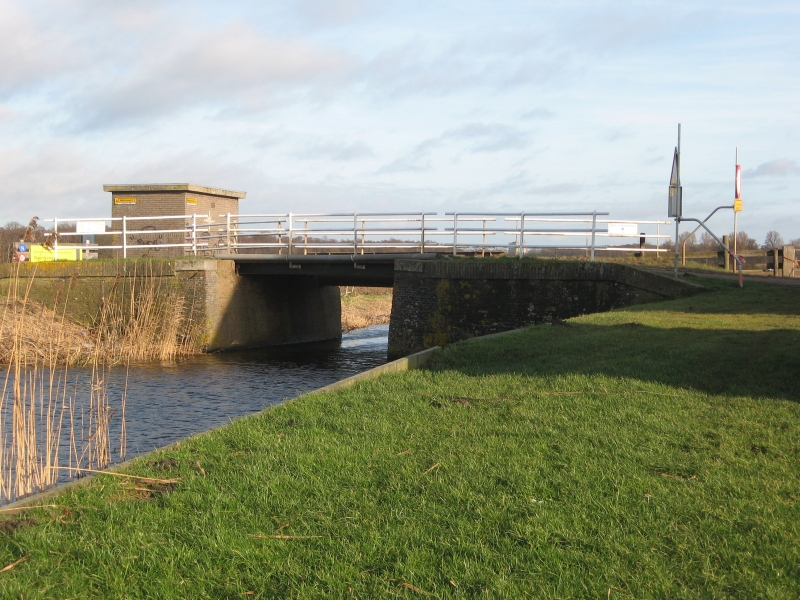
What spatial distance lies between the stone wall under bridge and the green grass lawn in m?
9.44

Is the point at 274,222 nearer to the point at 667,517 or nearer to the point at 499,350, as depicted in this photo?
the point at 499,350

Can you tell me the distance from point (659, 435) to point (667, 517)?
5.79 feet

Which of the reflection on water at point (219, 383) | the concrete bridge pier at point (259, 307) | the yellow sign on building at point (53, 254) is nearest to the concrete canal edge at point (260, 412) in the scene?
the reflection on water at point (219, 383)

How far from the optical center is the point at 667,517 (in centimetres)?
454

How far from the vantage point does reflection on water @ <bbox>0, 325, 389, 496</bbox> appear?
35.2ft

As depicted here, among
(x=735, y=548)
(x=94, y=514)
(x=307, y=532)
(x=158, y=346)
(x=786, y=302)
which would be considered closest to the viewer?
(x=735, y=548)

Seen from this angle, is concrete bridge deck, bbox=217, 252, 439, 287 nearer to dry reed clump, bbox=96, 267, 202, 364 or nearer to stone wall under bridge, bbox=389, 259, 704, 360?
stone wall under bridge, bbox=389, 259, 704, 360

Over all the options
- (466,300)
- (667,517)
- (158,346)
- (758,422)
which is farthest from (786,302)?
(158,346)

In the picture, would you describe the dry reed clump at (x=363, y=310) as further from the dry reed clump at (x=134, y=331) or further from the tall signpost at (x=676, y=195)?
the tall signpost at (x=676, y=195)

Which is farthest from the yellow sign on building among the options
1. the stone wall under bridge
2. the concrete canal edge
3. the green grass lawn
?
the green grass lawn

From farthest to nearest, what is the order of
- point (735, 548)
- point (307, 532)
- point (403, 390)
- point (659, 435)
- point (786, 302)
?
point (786, 302), point (403, 390), point (659, 435), point (307, 532), point (735, 548)

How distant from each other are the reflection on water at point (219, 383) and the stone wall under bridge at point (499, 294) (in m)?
2.12

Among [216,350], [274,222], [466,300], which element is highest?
[274,222]

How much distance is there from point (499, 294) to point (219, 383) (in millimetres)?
6762
